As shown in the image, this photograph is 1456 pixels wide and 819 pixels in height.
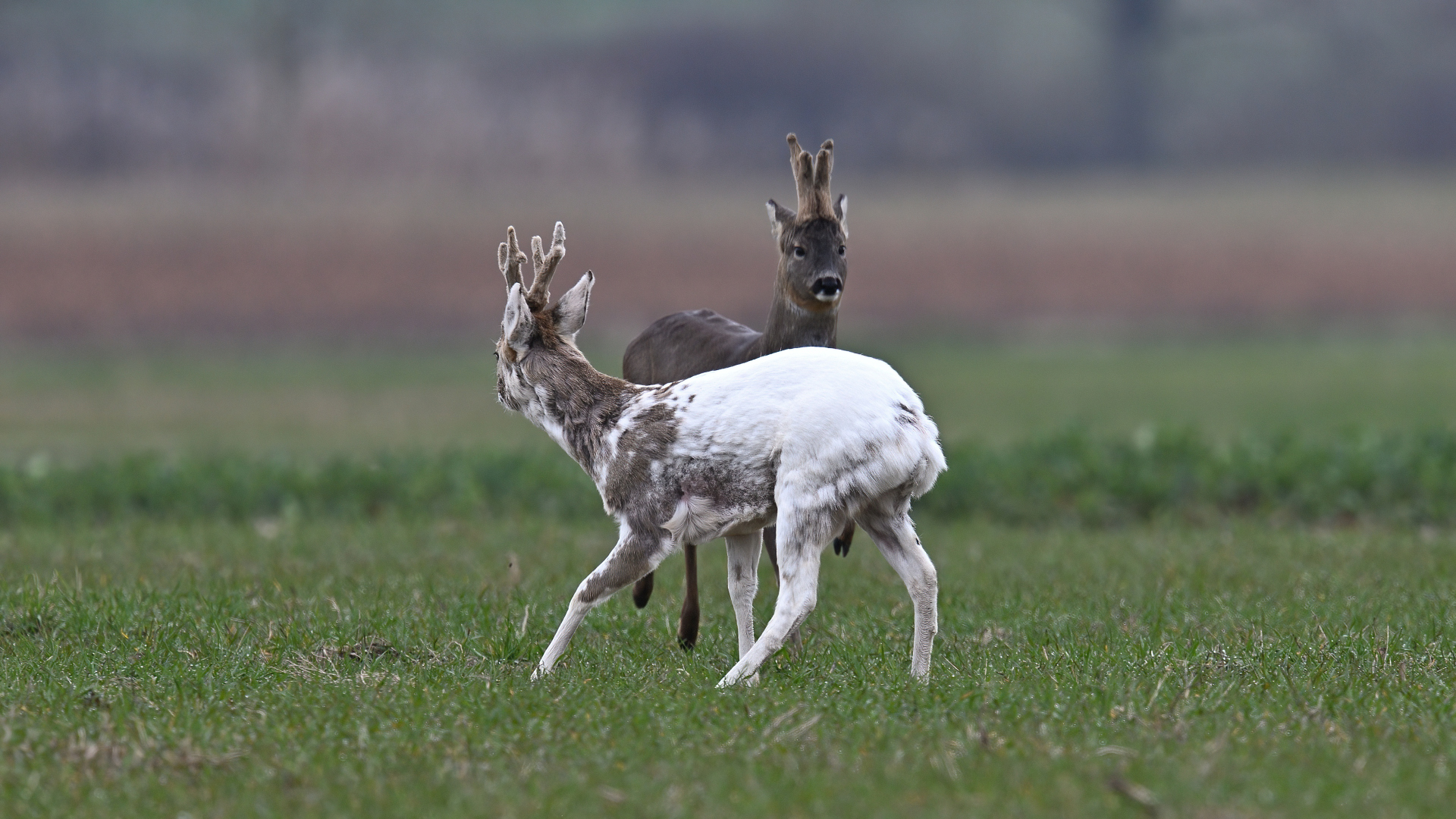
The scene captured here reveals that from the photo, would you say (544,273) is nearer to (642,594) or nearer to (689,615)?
(689,615)

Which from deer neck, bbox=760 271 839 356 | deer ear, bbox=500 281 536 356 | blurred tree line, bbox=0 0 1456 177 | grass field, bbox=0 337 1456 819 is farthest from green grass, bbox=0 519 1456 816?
blurred tree line, bbox=0 0 1456 177

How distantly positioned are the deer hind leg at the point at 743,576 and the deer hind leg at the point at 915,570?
0.66 meters

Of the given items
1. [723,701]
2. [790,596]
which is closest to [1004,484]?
[790,596]

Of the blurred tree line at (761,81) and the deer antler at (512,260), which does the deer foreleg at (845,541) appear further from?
the blurred tree line at (761,81)

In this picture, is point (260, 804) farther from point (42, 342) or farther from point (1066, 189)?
point (1066, 189)

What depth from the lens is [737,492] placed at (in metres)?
6.81

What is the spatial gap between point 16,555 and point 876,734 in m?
7.91

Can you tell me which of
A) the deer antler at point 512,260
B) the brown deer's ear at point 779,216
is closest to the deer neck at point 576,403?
the deer antler at point 512,260

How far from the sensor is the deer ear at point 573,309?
754cm

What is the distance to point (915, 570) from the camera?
6938mm

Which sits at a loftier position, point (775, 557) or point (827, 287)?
point (827, 287)

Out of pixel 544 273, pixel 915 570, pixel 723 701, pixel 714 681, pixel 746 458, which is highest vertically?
pixel 544 273

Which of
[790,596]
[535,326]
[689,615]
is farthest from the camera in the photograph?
[689,615]

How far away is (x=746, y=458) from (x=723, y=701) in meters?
1.04
